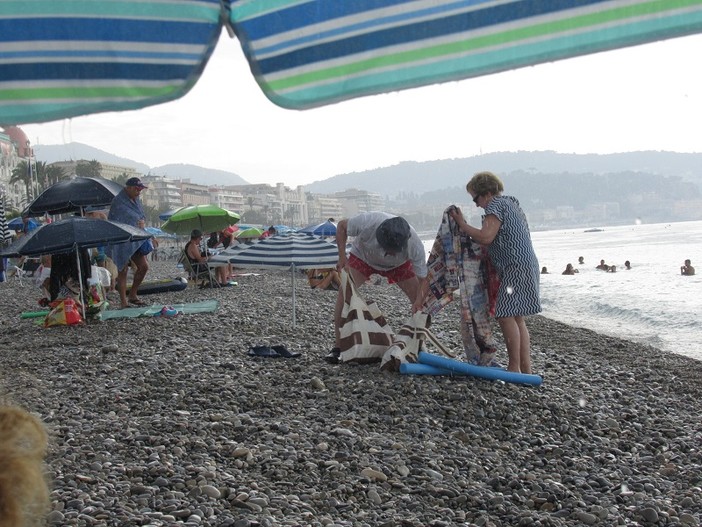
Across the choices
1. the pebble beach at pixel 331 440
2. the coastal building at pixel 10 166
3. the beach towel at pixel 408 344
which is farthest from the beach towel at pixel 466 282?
the coastal building at pixel 10 166

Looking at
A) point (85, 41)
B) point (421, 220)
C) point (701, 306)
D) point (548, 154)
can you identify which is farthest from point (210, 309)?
point (548, 154)

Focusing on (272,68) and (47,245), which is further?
(47,245)

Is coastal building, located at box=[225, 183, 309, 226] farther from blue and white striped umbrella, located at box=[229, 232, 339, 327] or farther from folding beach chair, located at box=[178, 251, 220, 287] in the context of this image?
blue and white striped umbrella, located at box=[229, 232, 339, 327]

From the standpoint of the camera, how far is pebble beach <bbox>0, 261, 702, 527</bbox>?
2.98m

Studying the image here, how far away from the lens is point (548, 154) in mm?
196500

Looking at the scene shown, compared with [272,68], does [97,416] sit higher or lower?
lower

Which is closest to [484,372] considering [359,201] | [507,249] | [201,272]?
[507,249]

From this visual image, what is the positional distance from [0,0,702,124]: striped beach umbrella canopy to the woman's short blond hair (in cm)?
325

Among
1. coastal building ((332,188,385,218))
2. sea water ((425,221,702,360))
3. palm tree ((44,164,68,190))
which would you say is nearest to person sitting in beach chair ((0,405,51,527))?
sea water ((425,221,702,360))

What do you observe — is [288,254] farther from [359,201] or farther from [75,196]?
[359,201]

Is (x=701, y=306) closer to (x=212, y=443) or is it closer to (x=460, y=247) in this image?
(x=460, y=247)

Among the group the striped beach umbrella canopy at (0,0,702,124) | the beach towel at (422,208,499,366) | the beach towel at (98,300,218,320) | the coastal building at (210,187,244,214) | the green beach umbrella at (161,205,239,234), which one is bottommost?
the beach towel at (98,300,218,320)

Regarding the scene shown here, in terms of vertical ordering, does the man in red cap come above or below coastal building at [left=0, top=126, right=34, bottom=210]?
below

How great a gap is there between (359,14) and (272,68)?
28cm
